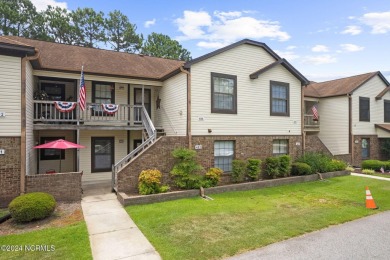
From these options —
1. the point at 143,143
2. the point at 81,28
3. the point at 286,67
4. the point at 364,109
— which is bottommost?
the point at 143,143

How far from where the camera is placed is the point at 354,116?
1966 cm

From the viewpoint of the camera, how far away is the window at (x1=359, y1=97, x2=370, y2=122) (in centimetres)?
2005

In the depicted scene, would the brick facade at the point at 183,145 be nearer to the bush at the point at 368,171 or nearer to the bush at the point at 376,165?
the bush at the point at 368,171

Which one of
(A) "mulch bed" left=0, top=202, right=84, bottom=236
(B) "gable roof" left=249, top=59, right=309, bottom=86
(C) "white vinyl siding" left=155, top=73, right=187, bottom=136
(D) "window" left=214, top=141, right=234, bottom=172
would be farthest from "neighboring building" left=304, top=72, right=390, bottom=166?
(A) "mulch bed" left=0, top=202, right=84, bottom=236

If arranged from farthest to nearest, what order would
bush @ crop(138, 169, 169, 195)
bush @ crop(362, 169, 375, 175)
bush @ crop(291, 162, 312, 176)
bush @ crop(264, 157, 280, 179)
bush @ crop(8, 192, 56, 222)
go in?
bush @ crop(362, 169, 375, 175) → bush @ crop(291, 162, 312, 176) → bush @ crop(264, 157, 280, 179) → bush @ crop(138, 169, 169, 195) → bush @ crop(8, 192, 56, 222)

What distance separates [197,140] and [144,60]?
332 inches

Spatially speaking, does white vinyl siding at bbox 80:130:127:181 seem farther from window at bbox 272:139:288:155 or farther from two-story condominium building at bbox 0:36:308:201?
window at bbox 272:139:288:155

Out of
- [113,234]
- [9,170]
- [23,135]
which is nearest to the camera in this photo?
[113,234]

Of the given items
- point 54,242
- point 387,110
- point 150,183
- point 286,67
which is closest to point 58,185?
point 150,183

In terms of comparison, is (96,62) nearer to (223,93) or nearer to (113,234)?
(223,93)

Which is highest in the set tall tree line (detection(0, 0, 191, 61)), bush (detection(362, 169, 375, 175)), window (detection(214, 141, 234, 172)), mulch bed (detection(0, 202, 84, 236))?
tall tree line (detection(0, 0, 191, 61))

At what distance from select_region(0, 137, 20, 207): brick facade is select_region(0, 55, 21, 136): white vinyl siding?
0.37 meters

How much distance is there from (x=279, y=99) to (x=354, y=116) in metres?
8.60

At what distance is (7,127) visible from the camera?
30.8 ft
